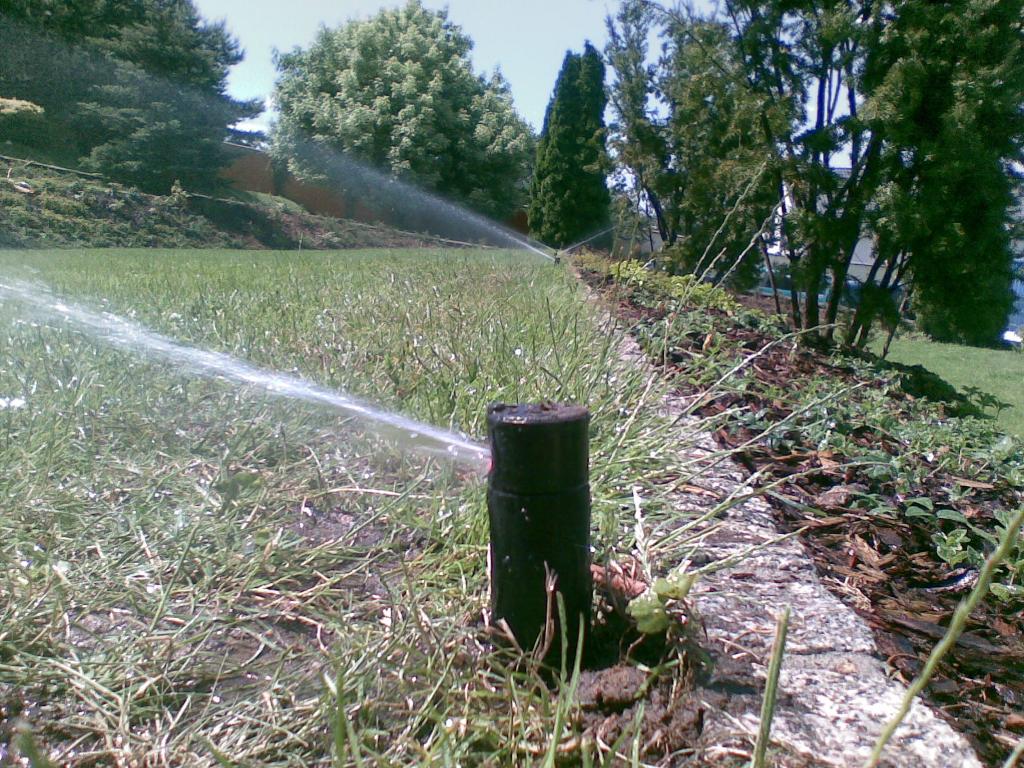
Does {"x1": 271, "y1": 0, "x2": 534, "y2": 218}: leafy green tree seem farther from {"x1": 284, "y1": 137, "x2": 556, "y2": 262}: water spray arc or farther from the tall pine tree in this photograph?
the tall pine tree

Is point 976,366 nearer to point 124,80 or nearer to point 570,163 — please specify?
point 570,163

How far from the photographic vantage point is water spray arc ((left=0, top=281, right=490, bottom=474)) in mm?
2064

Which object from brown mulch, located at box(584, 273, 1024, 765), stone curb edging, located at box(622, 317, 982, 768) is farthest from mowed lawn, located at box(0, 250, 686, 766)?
brown mulch, located at box(584, 273, 1024, 765)

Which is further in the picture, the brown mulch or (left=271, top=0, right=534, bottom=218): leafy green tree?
(left=271, top=0, right=534, bottom=218): leafy green tree

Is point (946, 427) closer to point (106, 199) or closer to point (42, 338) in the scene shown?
point (42, 338)

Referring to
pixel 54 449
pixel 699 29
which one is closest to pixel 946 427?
pixel 54 449

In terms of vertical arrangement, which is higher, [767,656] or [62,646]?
[767,656]

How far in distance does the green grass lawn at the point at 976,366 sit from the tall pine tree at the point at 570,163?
29.7ft

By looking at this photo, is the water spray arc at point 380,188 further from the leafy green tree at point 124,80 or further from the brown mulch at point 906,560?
the brown mulch at point 906,560

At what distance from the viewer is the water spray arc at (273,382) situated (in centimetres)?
206

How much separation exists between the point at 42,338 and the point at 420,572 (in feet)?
7.45

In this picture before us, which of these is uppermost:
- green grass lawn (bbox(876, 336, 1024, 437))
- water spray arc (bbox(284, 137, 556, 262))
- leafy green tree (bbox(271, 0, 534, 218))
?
leafy green tree (bbox(271, 0, 534, 218))

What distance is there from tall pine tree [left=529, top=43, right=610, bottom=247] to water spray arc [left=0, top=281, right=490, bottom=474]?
60.4 ft

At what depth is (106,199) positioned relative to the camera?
16594 millimetres
